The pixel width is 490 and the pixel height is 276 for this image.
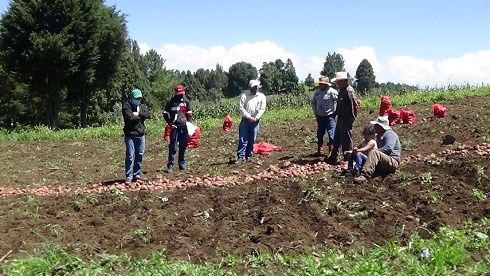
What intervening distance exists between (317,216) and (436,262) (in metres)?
1.58

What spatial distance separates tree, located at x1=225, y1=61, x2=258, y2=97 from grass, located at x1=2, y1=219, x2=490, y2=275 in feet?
340

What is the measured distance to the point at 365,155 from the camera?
24.9ft

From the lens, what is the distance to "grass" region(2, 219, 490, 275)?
14.4 feet

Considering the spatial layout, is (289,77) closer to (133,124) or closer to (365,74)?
(365,74)

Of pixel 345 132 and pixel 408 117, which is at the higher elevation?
pixel 408 117

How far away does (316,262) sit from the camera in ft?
15.0

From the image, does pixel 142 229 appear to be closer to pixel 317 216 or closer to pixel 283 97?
pixel 317 216

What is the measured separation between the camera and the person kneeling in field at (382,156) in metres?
7.10

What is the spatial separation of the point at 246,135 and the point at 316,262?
5.36 metres

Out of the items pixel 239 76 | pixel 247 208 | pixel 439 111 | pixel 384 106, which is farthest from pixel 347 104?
pixel 239 76

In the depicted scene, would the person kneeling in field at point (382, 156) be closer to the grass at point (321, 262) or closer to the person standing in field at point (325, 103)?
the person standing in field at point (325, 103)

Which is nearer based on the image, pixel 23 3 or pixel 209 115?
pixel 209 115

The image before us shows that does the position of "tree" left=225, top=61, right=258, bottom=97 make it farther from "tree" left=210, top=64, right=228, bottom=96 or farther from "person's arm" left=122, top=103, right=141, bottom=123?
"person's arm" left=122, top=103, right=141, bottom=123

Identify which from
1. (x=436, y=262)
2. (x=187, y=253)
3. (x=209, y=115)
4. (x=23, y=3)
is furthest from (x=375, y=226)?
(x=23, y=3)
